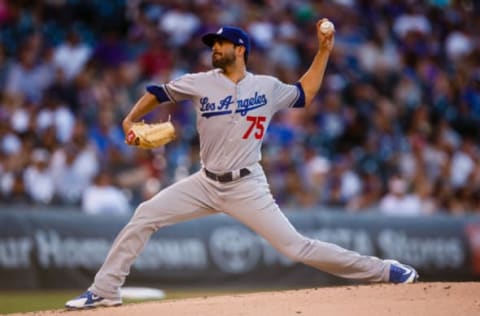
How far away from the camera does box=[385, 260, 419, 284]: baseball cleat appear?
8.82 metres

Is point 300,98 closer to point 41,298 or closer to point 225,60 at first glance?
point 225,60

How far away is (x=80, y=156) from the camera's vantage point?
49.4ft

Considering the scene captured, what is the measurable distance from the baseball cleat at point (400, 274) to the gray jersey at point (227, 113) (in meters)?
1.45

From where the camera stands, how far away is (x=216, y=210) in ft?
28.0

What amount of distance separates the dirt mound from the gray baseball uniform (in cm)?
30

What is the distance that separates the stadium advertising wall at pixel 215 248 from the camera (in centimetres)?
1391

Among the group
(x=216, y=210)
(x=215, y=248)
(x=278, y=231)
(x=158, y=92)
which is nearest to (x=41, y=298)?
(x=215, y=248)

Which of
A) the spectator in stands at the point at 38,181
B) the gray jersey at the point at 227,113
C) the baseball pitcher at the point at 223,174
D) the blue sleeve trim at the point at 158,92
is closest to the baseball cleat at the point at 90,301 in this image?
the baseball pitcher at the point at 223,174

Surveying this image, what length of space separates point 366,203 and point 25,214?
5.43 metres

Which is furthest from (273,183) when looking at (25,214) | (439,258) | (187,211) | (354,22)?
(187,211)

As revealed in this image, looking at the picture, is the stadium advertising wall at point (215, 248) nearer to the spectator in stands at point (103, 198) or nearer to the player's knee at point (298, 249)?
the spectator in stands at point (103, 198)

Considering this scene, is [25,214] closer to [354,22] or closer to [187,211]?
[187,211]

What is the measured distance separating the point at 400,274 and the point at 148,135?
236 cm

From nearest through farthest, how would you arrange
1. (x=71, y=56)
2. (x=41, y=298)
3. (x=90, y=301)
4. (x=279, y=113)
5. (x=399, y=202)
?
(x=90, y=301) → (x=41, y=298) → (x=399, y=202) → (x=71, y=56) → (x=279, y=113)
